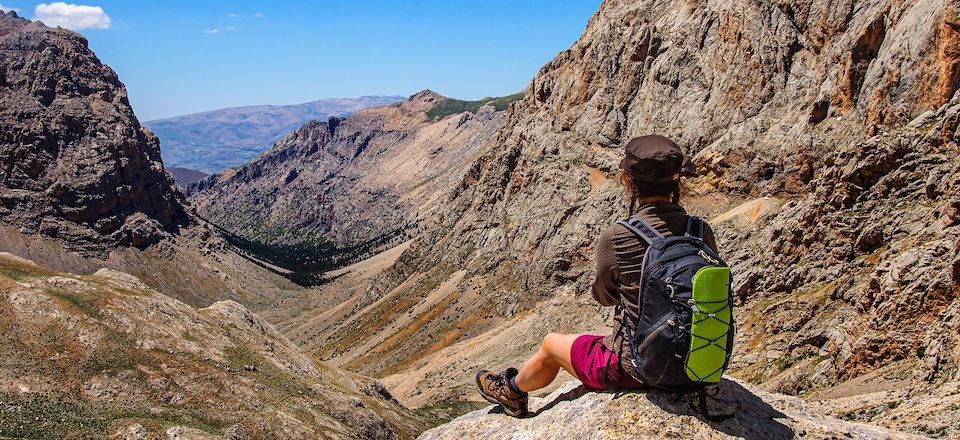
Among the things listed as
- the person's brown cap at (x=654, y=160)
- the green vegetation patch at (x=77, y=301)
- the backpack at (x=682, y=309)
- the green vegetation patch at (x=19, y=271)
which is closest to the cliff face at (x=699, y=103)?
the person's brown cap at (x=654, y=160)

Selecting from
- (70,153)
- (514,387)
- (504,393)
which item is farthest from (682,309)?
(70,153)

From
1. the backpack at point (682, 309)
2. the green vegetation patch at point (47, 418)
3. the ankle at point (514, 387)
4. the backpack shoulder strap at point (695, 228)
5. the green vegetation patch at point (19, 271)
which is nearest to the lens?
the backpack at point (682, 309)

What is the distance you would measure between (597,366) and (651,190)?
2770 millimetres

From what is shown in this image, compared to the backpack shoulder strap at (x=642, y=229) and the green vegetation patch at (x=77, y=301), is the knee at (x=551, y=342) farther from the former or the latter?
the green vegetation patch at (x=77, y=301)

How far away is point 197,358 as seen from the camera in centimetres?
3102

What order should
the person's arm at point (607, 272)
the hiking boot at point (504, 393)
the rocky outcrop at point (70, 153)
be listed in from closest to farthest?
the person's arm at point (607, 272) < the hiking boot at point (504, 393) < the rocky outcrop at point (70, 153)

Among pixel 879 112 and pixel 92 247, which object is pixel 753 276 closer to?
pixel 879 112

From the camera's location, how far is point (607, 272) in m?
8.26

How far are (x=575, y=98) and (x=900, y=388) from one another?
253 feet

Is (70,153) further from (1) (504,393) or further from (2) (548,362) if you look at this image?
(2) (548,362)

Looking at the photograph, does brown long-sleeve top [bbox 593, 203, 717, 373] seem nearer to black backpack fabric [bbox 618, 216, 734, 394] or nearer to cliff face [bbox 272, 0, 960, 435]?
black backpack fabric [bbox 618, 216, 734, 394]

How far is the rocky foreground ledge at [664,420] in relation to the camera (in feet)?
A: 27.3

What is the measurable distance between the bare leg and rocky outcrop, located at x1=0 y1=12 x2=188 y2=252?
580 feet

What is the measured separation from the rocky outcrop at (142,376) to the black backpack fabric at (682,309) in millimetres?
19220
